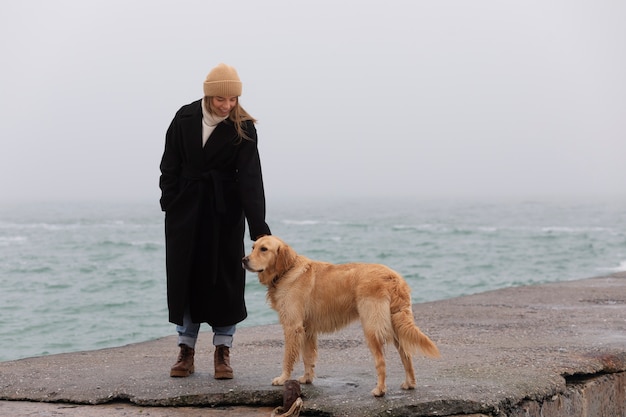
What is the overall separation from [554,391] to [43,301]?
21.4 meters

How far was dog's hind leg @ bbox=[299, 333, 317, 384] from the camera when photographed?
20.0ft

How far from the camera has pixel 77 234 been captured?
57219 mm

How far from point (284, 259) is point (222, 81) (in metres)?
1.35

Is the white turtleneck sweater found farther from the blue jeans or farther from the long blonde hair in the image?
the blue jeans

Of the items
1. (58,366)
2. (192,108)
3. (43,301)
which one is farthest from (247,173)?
(43,301)

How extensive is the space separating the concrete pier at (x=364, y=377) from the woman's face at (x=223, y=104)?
2.00 m

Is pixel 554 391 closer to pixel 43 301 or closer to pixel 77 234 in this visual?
pixel 43 301

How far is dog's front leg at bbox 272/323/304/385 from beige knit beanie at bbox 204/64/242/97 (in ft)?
5.71

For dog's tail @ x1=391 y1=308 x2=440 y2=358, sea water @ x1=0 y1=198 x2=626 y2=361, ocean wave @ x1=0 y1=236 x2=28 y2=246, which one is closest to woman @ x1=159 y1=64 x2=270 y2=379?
dog's tail @ x1=391 y1=308 x2=440 y2=358

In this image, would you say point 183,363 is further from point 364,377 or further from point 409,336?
point 409,336

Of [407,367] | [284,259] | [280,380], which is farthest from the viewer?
[280,380]

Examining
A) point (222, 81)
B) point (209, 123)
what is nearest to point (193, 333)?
point (209, 123)

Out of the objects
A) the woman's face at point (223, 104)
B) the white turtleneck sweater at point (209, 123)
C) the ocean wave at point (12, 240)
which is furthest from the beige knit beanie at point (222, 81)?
the ocean wave at point (12, 240)

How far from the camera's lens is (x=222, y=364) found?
21.0 ft
